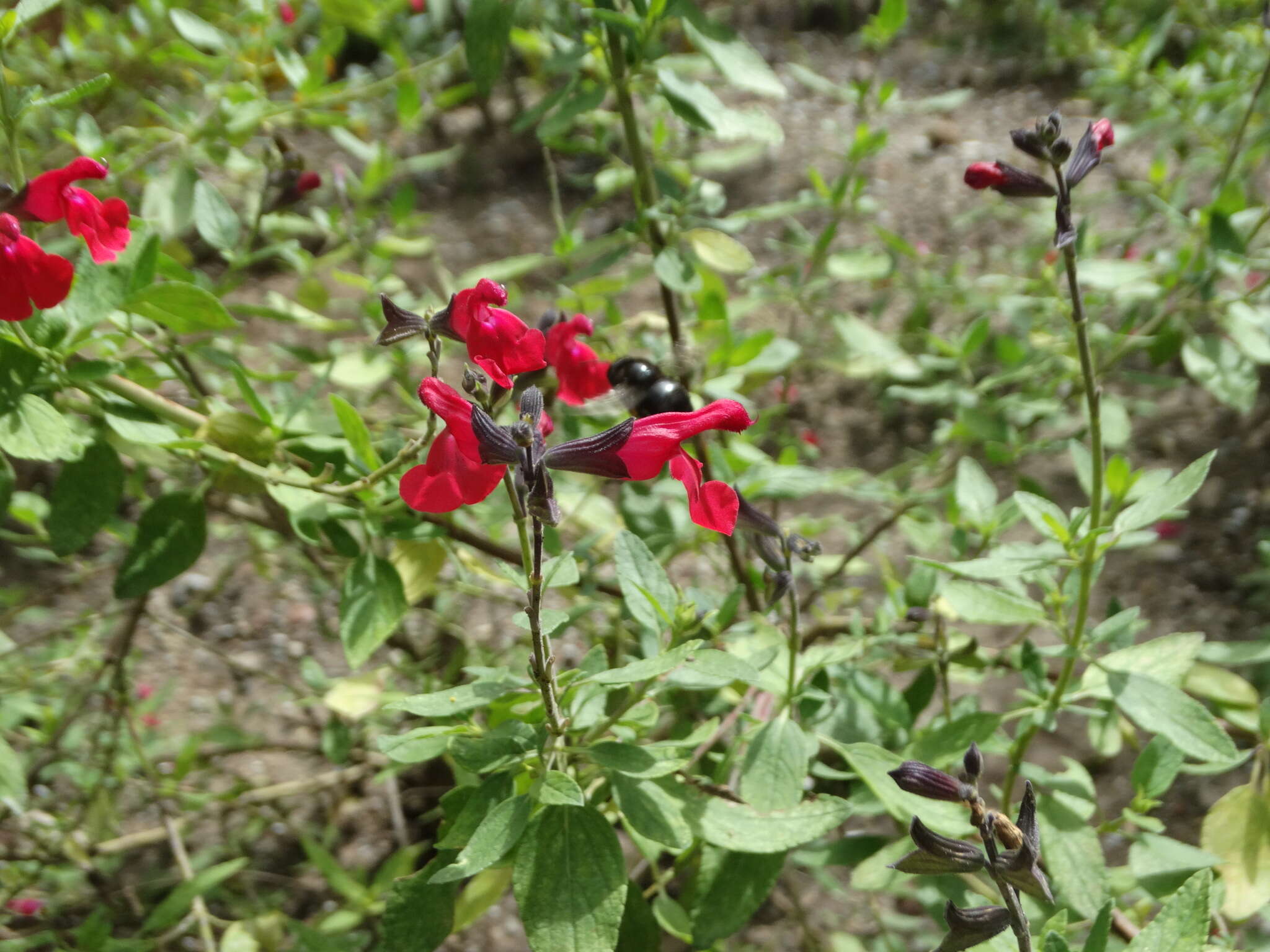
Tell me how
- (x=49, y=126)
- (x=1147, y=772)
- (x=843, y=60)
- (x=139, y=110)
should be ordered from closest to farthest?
(x=1147, y=772) < (x=49, y=126) < (x=139, y=110) < (x=843, y=60)

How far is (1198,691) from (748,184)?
235 centimetres

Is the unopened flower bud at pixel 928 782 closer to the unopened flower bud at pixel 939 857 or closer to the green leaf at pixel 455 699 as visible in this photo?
the unopened flower bud at pixel 939 857

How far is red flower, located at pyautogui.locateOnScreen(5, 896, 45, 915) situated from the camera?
1479 millimetres

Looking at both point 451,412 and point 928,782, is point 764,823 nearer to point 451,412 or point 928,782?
point 928,782

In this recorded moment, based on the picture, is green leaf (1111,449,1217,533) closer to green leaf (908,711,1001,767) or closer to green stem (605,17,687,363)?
green leaf (908,711,1001,767)

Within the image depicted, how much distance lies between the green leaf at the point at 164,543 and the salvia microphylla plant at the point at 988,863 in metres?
0.85

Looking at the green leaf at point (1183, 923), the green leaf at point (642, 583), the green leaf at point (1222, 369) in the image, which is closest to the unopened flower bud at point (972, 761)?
the green leaf at point (1183, 923)

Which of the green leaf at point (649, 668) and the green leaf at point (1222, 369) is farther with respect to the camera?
the green leaf at point (1222, 369)

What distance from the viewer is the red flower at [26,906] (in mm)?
1479

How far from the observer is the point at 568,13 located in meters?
1.60

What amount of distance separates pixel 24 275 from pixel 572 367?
0.55 m

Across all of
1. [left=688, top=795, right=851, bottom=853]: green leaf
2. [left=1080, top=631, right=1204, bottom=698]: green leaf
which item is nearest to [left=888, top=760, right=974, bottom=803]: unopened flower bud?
[left=688, top=795, right=851, bottom=853]: green leaf

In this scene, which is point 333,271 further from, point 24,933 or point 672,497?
point 24,933

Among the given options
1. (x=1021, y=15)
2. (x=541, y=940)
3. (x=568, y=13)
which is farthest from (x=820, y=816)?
(x=1021, y=15)
